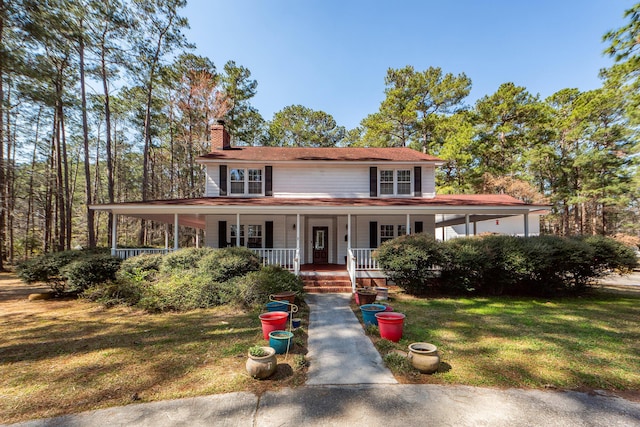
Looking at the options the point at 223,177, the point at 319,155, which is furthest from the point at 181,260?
the point at 319,155

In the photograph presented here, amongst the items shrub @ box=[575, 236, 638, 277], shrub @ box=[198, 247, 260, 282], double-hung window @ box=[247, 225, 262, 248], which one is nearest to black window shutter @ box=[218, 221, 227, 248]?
double-hung window @ box=[247, 225, 262, 248]

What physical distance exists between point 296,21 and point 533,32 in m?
8.98

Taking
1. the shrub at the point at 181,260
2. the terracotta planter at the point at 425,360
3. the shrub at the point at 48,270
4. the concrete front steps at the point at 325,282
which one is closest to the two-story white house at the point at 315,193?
the concrete front steps at the point at 325,282

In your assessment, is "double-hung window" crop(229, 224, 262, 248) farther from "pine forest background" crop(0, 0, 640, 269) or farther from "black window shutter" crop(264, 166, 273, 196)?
"pine forest background" crop(0, 0, 640, 269)

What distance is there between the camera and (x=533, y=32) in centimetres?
1005

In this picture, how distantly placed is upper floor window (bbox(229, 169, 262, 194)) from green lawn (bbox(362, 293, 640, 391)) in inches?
325

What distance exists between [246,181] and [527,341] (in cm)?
1150

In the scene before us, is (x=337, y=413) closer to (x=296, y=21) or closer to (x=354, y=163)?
(x=354, y=163)

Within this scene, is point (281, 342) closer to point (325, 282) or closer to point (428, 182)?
point (325, 282)

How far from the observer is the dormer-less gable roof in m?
12.8

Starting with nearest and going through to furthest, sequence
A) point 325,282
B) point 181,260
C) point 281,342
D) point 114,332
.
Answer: point 281,342
point 114,332
point 181,260
point 325,282

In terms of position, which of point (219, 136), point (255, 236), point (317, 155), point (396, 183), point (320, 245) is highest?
point (219, 136)

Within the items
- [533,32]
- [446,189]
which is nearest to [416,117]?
[446,189]

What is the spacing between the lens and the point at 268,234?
493 inches
